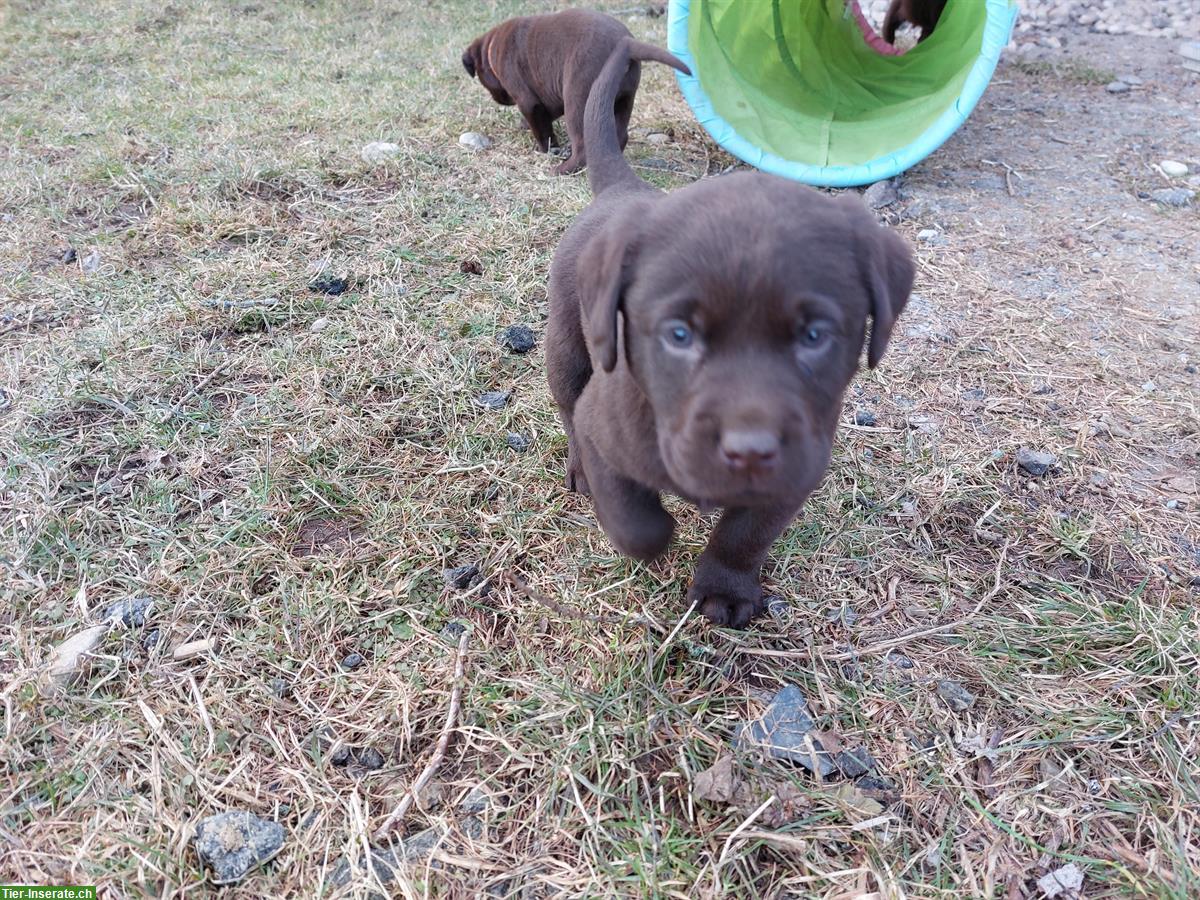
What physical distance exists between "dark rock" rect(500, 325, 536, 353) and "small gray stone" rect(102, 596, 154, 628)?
1.90 metres

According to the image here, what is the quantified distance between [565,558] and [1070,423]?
91.0 inches

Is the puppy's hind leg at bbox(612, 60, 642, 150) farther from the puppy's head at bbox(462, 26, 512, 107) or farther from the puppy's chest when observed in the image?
the puppy's chest

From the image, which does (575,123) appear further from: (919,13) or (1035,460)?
(919,13)

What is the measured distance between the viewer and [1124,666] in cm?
239

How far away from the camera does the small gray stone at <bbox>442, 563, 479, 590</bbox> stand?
2.69 meters

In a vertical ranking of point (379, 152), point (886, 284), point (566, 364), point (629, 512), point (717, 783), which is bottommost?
point (717, 783)

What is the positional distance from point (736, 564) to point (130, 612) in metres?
1.86

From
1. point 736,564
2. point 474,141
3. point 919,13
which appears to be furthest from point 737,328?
point 919,13

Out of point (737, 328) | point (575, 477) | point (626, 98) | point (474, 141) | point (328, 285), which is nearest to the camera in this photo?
point (737, 328)

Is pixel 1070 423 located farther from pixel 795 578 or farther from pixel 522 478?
pixel 522 478

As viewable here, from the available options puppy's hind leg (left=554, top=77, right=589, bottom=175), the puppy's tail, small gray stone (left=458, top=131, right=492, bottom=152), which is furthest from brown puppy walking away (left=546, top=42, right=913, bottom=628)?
small gray stone (left=458, top=131, right=492, bottom=152)

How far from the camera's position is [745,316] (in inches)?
68.4

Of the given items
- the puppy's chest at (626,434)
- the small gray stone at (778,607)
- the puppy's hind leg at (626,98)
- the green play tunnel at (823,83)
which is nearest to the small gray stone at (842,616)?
the small gray stone at (778,607)

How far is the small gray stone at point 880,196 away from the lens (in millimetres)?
5520
